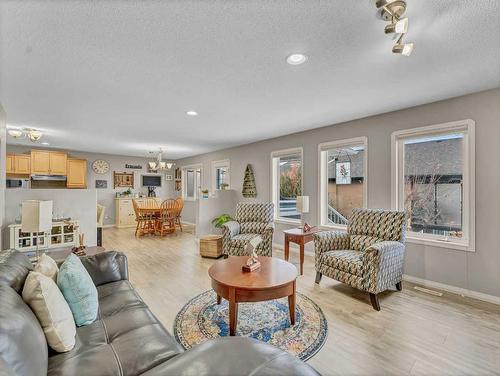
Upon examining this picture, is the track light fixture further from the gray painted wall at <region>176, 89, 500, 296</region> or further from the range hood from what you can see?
the range hood

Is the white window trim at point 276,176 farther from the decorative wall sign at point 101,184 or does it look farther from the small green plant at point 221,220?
the decorative wall sign at point 101,184

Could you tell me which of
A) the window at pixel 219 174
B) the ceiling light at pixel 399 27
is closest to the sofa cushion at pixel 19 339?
the ceiling light at pixel 399 27

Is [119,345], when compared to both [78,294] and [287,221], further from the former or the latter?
[287,221]

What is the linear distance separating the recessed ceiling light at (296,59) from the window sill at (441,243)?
2.76 meters

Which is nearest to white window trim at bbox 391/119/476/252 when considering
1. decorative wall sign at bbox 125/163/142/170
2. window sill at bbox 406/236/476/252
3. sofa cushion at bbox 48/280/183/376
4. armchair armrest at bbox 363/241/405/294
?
window sill at bbox 406/236/476/252

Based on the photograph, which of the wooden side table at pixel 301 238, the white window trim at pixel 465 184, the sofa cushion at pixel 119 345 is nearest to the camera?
the sofa cushion at pixel 119 345

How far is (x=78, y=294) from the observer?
5.08ft

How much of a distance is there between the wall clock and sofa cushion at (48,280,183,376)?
24.0 ft

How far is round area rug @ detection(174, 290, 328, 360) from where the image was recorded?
207cm

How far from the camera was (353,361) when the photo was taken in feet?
6.10

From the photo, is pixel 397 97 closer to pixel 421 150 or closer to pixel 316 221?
pixel 421 150

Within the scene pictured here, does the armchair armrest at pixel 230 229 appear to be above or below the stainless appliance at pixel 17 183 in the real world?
below

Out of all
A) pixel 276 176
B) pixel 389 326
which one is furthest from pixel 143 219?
pixel 389 326

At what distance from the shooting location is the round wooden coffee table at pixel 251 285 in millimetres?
2072
